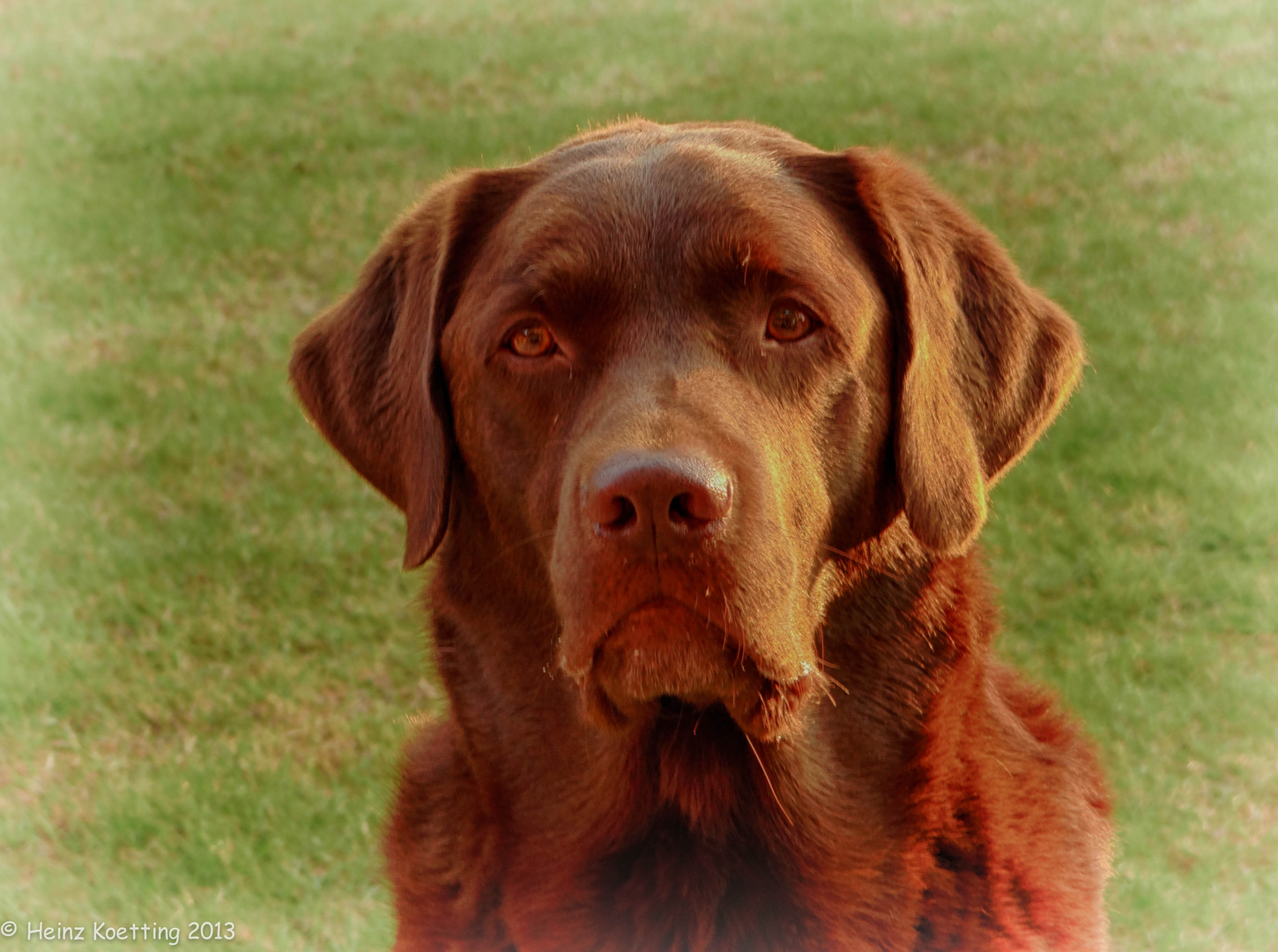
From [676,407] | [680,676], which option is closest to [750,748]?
[680,676]

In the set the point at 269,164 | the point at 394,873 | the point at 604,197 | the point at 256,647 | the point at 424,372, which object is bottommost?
the point at 256,647

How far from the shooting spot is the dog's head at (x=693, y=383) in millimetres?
2539

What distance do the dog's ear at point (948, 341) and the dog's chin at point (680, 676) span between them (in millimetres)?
538

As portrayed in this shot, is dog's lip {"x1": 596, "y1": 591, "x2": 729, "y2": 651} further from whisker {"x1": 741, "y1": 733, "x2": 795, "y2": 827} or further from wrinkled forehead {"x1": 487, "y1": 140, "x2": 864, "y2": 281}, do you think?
wrinkled forehead {"x1": 487, "y1": 140, "x2": 864, "y2": 281}

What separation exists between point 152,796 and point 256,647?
1049 mm

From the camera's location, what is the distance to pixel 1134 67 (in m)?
10.1

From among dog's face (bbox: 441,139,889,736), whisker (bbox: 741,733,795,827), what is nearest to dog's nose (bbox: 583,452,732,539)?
dog's face (bbox: 441,139,889,736)

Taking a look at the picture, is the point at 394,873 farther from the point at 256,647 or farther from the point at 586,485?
the point at 256,647

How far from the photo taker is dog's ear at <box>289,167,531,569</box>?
3.18m

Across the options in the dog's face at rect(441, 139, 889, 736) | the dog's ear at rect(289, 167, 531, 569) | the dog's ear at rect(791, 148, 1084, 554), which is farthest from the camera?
the dog's ear at rect(289, 167, 531, 569)

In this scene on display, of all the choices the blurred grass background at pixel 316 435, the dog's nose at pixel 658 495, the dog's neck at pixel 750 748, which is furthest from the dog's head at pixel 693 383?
the blurred grass background at pixel 316 435

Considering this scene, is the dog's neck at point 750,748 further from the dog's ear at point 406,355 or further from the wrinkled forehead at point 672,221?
the wrinkled forehead at point 672,221

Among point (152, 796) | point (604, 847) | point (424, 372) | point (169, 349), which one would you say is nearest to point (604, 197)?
point (424, 372)

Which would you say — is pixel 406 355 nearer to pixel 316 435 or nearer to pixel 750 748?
pixel 750 748
